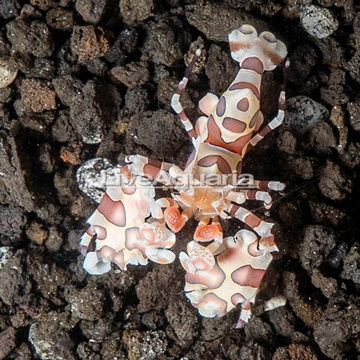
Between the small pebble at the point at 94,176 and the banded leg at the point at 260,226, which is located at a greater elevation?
the banded leg at the point at 260,226

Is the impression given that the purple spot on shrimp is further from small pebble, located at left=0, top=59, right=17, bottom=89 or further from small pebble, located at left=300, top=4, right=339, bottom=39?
small pebble, located at left=0, top=59, right=17, bottom=89

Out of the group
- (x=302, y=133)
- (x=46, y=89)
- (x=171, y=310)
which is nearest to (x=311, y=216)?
(x=302, y=133)

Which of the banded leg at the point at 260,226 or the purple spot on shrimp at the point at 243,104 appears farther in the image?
the purple spot on shrimp at the point at 243,104

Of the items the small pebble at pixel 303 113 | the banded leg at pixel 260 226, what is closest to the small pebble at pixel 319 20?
the small pebble at pixel 303 113

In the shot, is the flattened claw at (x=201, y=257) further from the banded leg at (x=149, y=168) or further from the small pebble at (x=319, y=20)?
the small pebble at (x=319, y=20)

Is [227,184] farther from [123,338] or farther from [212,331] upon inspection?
[123,338]

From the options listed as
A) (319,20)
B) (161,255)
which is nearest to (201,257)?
(161,255)

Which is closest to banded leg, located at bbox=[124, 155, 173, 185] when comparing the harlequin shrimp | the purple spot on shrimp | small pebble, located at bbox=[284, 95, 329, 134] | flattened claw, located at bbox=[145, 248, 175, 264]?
the harlequin shrimp
